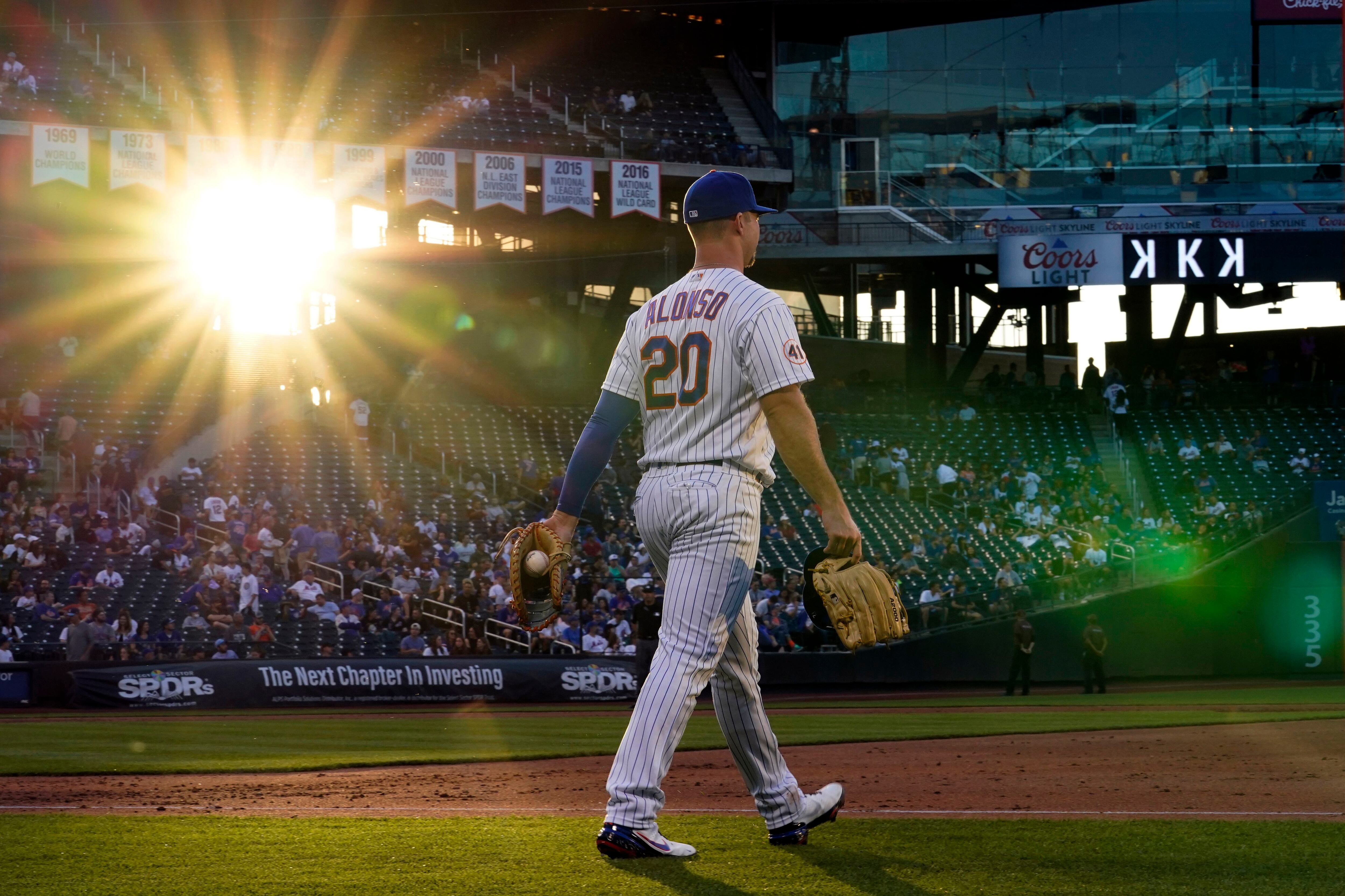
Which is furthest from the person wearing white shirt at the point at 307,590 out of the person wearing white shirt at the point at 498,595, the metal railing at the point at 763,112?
the metal railing at the point at 763,112

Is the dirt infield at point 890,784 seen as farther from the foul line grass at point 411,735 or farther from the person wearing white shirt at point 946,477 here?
the person wearing white shirt at point 946,477

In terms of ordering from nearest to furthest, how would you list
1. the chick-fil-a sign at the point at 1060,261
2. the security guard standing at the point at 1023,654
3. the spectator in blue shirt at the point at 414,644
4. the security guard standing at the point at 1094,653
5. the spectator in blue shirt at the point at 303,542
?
the spectator in blue shirt at the point at 414,644 → the security guard standing at the point at 1094,653 → the security guard standing at the point at 1023,654 → the spectator in blue shirt at the point at 303,542 → the chick-fil-a sign at the point at 1060,261

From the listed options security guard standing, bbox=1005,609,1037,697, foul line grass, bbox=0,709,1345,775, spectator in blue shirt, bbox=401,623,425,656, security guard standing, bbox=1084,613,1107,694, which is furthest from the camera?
security guard standing, bbox=1005,609,1037,697

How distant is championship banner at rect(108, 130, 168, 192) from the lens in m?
26.4

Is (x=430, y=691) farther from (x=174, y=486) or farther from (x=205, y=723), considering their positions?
(x=174, y=486)

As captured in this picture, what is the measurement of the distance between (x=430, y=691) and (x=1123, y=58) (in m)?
26.9

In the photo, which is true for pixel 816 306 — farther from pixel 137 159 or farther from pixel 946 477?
pixel 137 159

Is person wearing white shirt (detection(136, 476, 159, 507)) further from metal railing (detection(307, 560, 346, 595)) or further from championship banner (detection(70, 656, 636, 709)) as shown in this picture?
championship banner (detection(70, 656, 636, 709))

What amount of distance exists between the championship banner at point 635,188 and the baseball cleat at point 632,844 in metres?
26.6

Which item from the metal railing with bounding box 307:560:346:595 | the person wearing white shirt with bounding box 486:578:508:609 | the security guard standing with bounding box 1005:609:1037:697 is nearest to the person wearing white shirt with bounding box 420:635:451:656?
the person wearing white shirt with bounding box 486:578:508:609

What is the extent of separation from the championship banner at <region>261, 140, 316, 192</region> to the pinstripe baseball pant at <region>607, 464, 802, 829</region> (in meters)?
24.7

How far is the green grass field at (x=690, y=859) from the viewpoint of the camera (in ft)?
13.4

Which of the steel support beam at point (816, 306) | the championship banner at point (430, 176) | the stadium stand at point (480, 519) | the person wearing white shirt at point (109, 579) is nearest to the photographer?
the stadium stand at point (480, 519)

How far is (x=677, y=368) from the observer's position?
4754 millimetres
